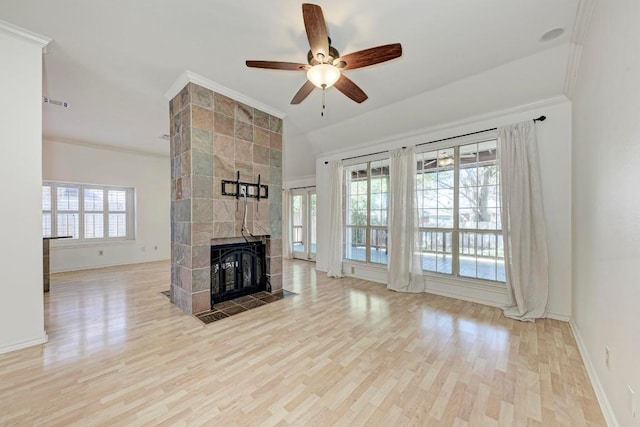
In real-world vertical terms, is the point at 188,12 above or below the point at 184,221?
above

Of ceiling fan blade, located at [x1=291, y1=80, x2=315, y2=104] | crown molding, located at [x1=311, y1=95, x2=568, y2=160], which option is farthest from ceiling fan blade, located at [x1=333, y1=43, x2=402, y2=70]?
crown molding, located at [x1=311, y1=95, x2=568, y2=160]

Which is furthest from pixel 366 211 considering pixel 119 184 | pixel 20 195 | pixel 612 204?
pixel 119 184

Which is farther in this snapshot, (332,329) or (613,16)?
(332,329)

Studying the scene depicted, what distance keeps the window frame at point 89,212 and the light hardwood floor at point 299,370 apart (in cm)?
315

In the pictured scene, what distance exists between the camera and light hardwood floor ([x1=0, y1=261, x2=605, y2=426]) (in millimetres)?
1585

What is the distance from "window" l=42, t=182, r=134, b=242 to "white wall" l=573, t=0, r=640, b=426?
27.0 feet

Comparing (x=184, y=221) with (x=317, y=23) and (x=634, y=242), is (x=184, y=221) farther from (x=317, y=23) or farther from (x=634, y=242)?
(x=634, y=242)

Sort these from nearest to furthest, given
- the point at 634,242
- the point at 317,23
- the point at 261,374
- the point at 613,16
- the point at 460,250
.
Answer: the point at 634,242 → the point at 613,16 → the point at 317,23 → the point at 261,374 → the point at 460,250

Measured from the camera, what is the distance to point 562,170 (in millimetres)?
3000

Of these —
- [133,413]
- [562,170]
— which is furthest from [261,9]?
[562,170]

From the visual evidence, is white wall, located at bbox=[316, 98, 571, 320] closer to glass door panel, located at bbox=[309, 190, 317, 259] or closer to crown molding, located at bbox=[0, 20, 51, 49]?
glass door panel, located at bbox=[309, 190, 317, 259]

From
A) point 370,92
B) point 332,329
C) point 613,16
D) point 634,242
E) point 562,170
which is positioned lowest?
point 332,329

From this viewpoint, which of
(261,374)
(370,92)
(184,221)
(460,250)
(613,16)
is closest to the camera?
(613,16)

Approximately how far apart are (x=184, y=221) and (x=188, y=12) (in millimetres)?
2205
